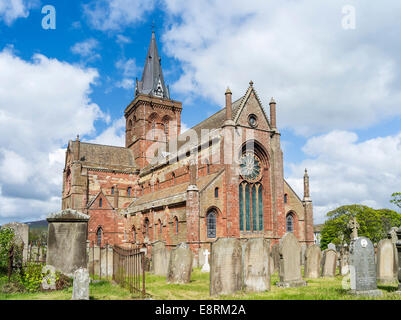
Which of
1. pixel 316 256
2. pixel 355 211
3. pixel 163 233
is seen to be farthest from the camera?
pixel 355 211

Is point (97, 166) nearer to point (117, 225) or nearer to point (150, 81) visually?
point (117, 225)

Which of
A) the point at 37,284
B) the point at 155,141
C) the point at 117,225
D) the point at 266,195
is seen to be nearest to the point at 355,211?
the point at 266,195

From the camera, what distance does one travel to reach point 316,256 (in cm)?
1667

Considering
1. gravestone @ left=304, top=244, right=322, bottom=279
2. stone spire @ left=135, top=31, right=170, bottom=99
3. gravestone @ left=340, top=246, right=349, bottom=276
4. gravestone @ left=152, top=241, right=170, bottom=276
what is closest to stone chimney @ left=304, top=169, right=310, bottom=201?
gravestone @ left=340, top=246, right=349, bottom=276

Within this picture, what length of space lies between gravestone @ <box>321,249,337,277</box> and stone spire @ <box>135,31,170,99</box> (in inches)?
1463

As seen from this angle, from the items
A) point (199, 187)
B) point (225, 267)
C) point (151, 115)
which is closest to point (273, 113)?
point (199, 187)

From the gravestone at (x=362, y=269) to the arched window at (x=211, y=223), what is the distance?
16.8 m

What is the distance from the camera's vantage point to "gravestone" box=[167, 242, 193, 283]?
1484 cm

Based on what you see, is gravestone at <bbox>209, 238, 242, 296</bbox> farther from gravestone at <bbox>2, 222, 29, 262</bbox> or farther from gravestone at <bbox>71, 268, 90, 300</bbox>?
gravestone at <bbox>2, 222, 29, 262</bbox>

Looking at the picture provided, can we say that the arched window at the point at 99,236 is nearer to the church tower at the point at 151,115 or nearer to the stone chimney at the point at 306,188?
the church tower at the point at 151,115

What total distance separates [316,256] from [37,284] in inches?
490

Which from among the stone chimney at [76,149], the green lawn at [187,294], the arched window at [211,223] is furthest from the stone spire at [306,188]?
the stone chimney at [76,149]

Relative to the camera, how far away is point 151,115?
47844mm

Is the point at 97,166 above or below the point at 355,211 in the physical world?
above
